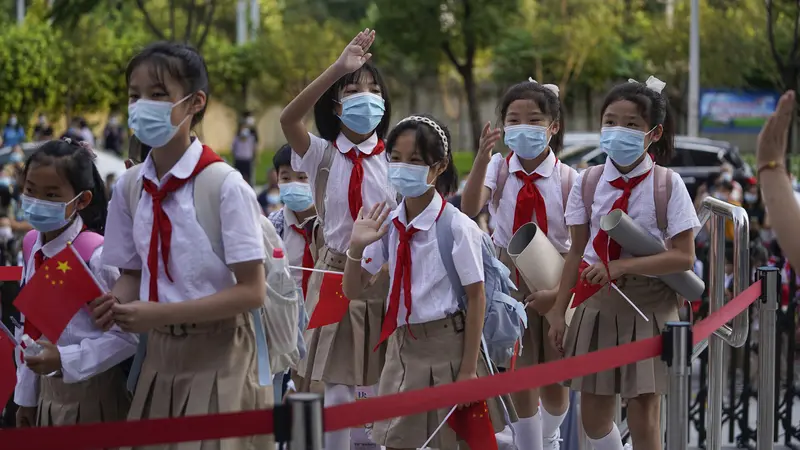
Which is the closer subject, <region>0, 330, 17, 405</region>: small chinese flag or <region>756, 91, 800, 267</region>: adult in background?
<region>756, 91, 800, 267</region>: adult in background

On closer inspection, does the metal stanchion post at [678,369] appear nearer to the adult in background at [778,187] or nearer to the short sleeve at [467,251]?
the adult in background at [778,187]

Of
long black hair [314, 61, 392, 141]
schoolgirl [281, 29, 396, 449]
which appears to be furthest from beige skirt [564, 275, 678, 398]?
long black hair [314, 61, 392, 141]

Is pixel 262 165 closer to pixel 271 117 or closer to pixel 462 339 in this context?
pixel 271 117

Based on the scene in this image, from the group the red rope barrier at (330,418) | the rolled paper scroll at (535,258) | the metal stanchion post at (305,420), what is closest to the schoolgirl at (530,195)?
the rolled paper scroll at (535,258)

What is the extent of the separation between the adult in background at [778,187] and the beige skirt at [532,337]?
2.04m

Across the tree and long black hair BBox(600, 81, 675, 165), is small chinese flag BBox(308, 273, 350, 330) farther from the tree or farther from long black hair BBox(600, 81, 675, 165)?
the tree

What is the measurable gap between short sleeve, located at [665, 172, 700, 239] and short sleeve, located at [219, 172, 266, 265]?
1945mm

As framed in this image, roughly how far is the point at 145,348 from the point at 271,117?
4103 centimetres

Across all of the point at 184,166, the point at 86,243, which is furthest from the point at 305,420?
the point at 86,243

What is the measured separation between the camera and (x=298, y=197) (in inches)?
247

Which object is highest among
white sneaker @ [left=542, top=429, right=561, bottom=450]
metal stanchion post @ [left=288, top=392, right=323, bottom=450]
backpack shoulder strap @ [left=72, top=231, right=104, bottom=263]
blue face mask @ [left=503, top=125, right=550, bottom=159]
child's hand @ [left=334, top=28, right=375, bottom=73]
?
child's hand @ [left=334, top=28, right=375, bottom=73]

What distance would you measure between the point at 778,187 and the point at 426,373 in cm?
148

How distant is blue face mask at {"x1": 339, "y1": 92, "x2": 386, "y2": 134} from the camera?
203 inches

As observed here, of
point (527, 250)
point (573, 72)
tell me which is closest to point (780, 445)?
point (527, 250)
